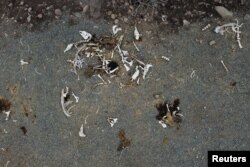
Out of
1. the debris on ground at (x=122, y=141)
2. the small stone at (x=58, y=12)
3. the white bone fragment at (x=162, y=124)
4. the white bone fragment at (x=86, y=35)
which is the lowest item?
the debris on ground at (x=122, y=141)

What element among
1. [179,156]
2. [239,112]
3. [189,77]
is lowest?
[179,156]

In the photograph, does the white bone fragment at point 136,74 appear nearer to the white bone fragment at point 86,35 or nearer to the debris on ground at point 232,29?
the white bone fragment at point 86,35

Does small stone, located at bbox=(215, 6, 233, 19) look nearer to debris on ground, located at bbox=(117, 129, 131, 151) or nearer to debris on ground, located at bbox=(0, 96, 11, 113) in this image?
Answer: debris on ground, located at bbox=(117, 129, 131, 151)

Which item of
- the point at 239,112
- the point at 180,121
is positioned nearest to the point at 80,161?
the point at 180,121

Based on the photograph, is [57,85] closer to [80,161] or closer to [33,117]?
[33,117]

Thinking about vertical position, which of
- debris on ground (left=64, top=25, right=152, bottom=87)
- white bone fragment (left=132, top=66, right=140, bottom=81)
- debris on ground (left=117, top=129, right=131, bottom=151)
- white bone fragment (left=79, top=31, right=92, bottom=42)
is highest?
white bone fragment (left=79, top=31, right=92, bottom=42)

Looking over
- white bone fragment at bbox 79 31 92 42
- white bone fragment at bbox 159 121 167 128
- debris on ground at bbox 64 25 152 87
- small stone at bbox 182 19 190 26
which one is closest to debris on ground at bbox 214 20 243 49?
small stone at bbox 182 19 190 26

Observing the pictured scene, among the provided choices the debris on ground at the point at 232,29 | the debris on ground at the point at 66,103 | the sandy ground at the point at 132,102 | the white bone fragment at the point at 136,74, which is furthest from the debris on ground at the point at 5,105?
the debris on ground at the point at 232,29
